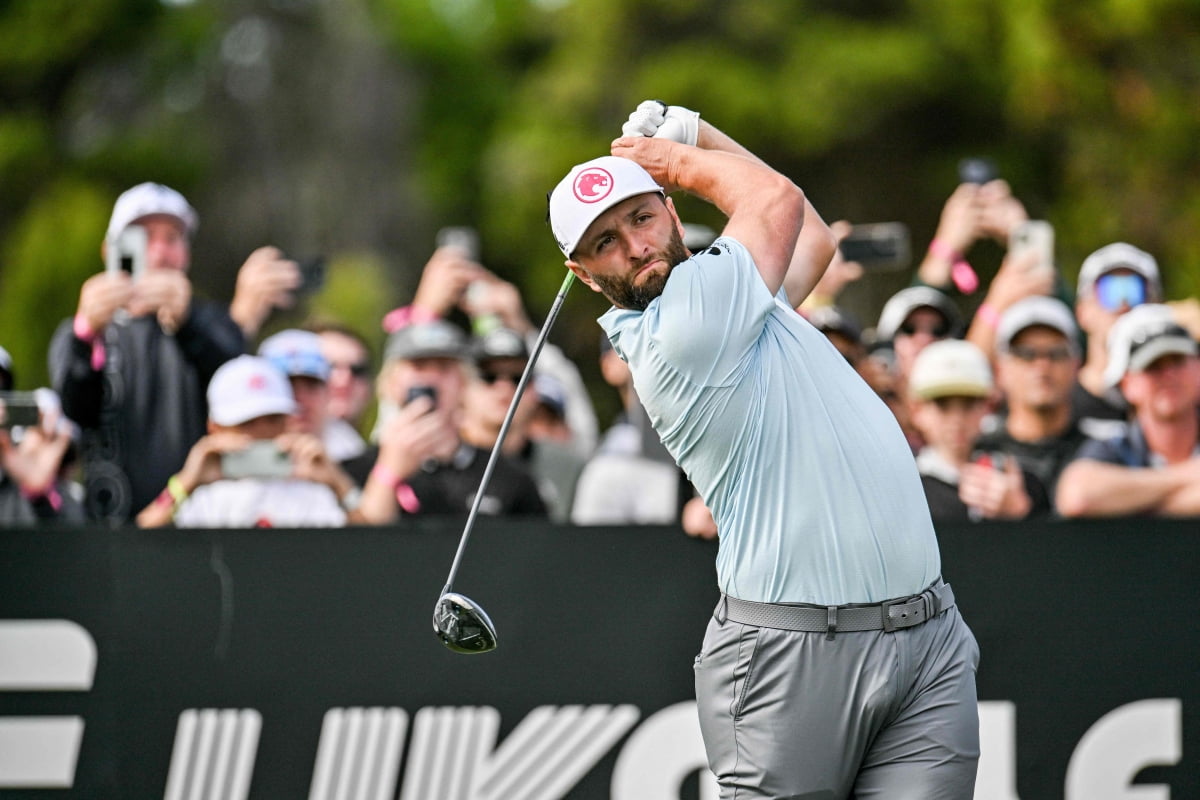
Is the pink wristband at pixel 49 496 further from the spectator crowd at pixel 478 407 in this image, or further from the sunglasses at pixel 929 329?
the sunglasses at pixel 929 329

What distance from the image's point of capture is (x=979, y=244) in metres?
17.1

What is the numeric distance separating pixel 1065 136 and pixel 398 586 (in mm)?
13079

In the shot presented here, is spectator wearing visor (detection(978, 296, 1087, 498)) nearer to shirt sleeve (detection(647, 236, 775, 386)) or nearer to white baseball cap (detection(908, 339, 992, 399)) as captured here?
white baseball cap (detection(908, 339, 992, 399))

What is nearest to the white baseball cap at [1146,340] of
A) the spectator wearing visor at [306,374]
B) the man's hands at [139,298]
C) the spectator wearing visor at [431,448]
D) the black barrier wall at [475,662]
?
the black barrier wall at [475,662]

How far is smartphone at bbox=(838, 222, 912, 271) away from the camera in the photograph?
6652 mm

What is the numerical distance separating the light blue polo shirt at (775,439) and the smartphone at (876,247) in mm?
2649

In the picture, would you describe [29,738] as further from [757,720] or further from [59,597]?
[757,720]

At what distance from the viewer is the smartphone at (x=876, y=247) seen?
21.8 feet

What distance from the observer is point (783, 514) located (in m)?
4.01

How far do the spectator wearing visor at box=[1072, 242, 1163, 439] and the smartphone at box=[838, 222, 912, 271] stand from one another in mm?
924

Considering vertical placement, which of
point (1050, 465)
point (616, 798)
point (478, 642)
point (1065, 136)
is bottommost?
point (616, 798)

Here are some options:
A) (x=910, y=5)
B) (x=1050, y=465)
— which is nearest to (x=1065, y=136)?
(x=910, y=5)

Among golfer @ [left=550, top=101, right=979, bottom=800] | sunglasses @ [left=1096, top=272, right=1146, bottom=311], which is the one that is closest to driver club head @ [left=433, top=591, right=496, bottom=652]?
golfer @ [left=550, top=101, right=979, bottom=800]

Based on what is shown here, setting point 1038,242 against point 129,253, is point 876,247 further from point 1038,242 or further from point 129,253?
point 129,253
